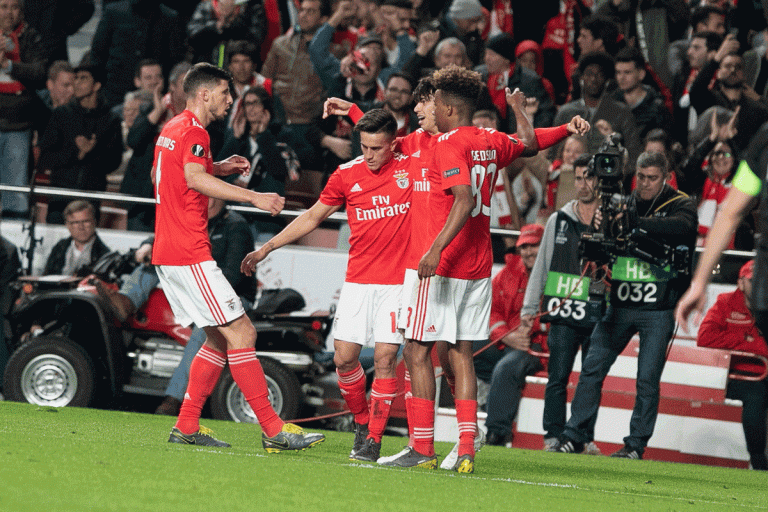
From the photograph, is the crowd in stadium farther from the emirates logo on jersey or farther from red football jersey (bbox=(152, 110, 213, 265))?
red football jersey (bbox=(152, 110, 213, 265))

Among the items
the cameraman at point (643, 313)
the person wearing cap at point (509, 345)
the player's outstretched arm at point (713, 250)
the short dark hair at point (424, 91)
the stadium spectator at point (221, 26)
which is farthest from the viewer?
the stadium spectator at point (221, 26)

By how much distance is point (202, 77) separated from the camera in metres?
6.73

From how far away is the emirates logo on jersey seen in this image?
7.00 meters

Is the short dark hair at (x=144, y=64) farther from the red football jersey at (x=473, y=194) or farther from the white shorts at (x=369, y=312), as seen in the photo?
the red football jersey at (x=473, y=194)

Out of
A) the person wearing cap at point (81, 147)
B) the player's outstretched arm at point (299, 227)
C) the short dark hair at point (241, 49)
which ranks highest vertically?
the short dark hair at point (241, 49)

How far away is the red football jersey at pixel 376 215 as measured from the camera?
6984mm

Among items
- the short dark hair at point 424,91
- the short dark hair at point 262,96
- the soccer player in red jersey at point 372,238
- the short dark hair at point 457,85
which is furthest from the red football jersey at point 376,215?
the short dark hair at point 262,96

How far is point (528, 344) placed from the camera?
962 centimetres

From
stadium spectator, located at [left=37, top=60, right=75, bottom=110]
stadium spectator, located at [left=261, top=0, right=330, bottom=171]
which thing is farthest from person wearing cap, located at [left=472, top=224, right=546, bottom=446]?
stadium spectator, located at [left=37, top=60, right=75, bottom=110]

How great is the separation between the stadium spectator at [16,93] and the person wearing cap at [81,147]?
0.42 metres

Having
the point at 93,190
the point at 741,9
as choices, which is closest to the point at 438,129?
the point at 93,190

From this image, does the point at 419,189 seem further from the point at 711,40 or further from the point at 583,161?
the point at 711,40

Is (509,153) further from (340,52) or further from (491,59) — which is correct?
(340,52)

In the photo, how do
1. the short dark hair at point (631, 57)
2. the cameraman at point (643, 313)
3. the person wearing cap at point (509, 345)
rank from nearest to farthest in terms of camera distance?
the cameraman at point (643, 313) → the person wearing cap at point (509, 345) → the short dark hair at point (631, 57)
